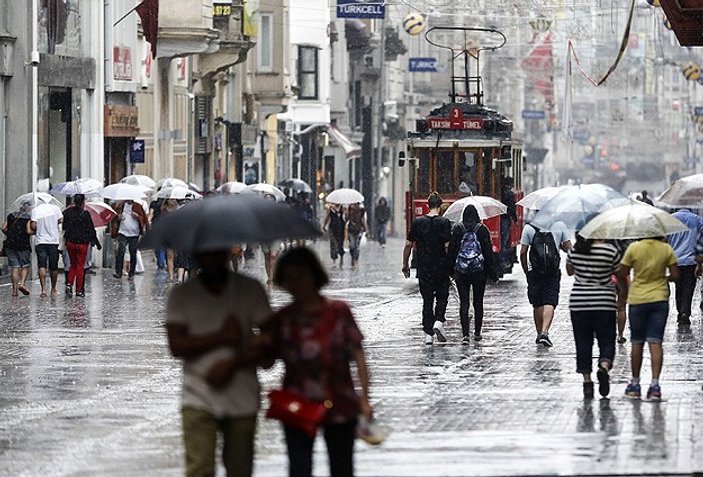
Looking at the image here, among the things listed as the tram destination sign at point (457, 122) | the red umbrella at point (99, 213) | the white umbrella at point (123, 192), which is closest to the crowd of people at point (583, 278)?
the red umbrella at point (99, 213)

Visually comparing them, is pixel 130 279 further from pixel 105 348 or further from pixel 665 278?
pixel 665 278

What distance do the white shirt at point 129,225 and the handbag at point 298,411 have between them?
2862 centimetres

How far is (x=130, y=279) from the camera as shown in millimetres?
37438

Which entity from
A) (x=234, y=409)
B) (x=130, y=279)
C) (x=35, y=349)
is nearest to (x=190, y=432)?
(x=234, y=409)

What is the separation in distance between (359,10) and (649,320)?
30.1 metres

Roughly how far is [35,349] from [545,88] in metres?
67.2

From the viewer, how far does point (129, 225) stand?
3797cm

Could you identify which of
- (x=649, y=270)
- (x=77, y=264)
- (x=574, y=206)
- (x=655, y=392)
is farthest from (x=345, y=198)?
(x=649, y=270)

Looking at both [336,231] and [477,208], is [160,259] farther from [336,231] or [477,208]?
[477,208]

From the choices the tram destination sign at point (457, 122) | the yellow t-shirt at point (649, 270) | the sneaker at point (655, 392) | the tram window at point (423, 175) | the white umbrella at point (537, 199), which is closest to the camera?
the yellow t-shirt at point (649, 270)

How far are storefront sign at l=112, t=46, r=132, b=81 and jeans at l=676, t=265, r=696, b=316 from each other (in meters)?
21.5

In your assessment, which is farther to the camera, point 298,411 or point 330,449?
point 330,449

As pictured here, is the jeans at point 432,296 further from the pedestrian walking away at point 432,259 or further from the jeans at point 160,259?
the jeans at point 160,259

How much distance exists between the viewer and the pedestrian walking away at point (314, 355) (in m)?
9.55
